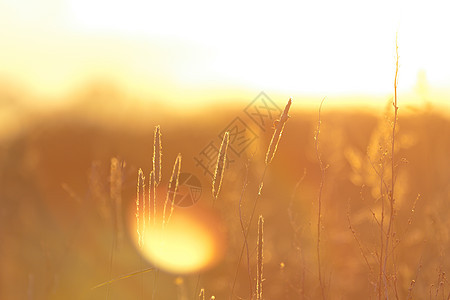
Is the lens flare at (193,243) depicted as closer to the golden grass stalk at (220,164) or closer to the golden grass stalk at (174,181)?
the golden grass stalk at (174,181)

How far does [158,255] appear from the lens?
1.97 m

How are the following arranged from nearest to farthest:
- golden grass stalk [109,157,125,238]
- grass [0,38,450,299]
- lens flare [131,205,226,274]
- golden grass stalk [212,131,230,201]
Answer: golden grass stalk [212,131,230,201], grass [0,38,450,299], golden grass stalk [109,157,125,238], lens flare [131,205,226,274]

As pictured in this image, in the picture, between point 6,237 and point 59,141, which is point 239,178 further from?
point 59,141

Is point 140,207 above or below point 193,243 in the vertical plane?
above

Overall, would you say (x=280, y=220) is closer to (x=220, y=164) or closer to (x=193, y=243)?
(x=193, y=243)

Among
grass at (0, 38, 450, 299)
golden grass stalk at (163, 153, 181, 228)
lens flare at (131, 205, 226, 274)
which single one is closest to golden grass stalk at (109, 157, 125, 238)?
grass at (0, 38, 450, 299)

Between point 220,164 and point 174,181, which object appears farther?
point 174,181

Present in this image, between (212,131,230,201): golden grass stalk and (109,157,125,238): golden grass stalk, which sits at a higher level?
(212,131,230,201): golden grass stalk

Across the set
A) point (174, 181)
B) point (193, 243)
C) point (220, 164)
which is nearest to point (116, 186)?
point (174, 181)

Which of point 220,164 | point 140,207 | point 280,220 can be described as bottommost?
point 280,220

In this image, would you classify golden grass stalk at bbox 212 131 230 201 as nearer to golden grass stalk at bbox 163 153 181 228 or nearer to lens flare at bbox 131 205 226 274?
golden grass stalk at bbox 163 153 181 228

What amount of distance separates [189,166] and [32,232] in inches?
190

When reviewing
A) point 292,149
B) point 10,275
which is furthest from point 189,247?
point 292,149

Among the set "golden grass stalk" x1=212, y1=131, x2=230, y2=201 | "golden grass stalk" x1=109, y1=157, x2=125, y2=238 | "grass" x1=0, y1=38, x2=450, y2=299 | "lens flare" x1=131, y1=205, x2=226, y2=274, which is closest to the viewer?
"golden grass stalk" x1=212, y1=131, x2=230, y2=201
